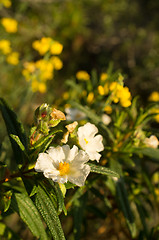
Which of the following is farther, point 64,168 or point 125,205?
point 125,205

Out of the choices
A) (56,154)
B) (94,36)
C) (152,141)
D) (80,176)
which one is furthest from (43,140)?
(94,36)

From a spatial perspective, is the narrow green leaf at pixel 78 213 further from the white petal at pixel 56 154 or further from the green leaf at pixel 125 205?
the white petal at pixel 56 154

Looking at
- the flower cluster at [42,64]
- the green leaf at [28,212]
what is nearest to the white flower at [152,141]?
the green leaf at [28,212]

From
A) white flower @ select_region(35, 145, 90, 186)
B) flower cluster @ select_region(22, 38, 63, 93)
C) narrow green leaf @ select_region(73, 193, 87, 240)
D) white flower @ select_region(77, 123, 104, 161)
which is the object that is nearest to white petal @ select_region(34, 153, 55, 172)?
white flower @ select_region(35, 145, 90, 186)

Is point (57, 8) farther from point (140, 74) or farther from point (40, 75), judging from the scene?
point (40, 75)

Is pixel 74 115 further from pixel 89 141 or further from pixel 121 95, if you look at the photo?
pixel 89 141

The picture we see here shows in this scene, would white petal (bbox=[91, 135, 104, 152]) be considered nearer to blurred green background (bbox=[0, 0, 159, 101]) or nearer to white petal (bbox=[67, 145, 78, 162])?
white petal (bbox=[67, 145, 78, 162])
